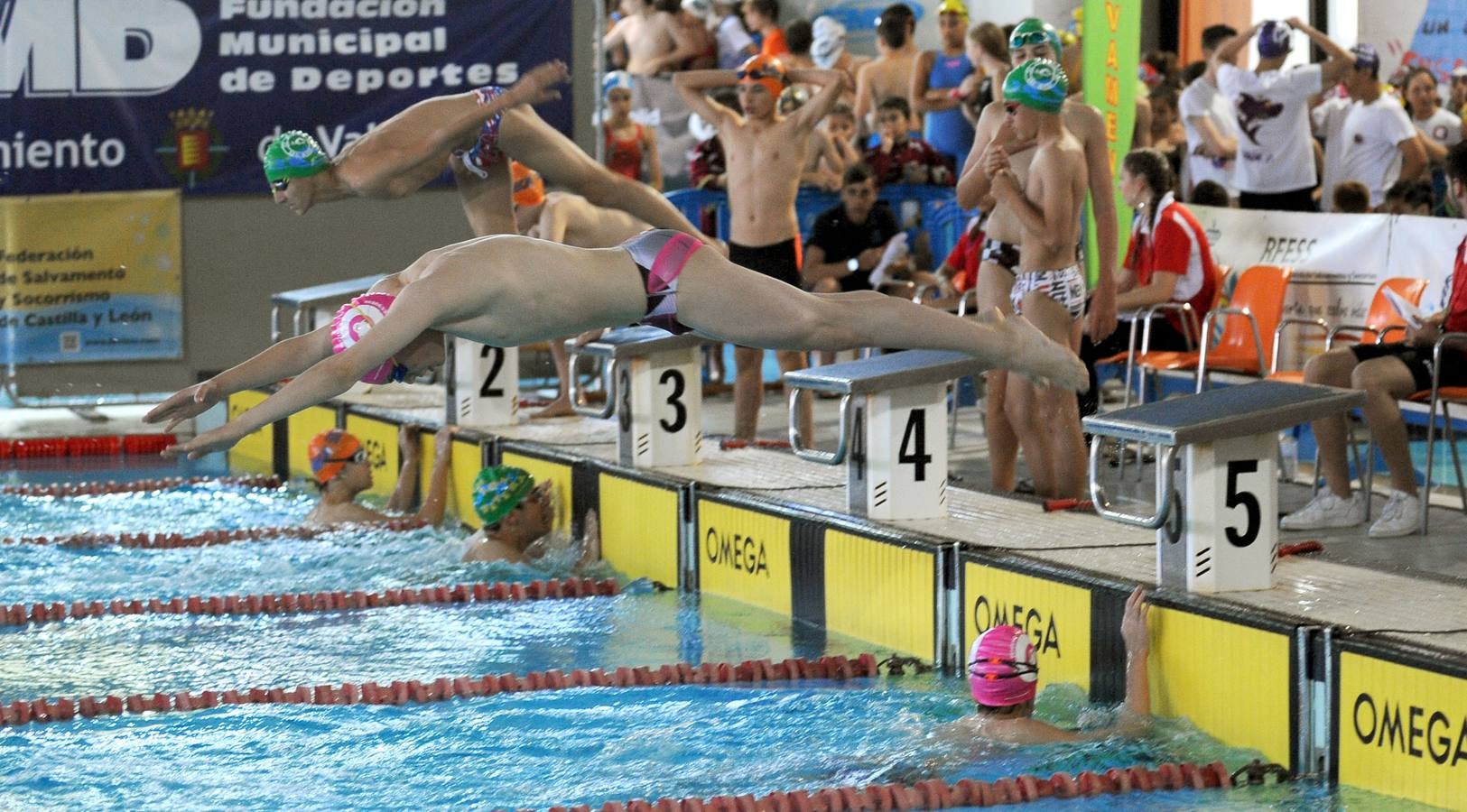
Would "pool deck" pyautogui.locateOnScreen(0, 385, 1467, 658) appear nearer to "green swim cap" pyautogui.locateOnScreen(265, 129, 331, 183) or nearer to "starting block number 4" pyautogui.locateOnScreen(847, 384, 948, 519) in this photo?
"starting block number 4" pyautogui.locateOnScreen(847, 384, 948, 519)

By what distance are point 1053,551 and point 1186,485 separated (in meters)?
0.69

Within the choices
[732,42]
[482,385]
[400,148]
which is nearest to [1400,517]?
[400,148]

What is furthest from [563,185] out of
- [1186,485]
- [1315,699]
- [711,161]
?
[711,161]

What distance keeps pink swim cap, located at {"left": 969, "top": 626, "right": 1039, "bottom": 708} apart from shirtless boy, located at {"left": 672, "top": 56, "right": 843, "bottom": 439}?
4.20 meters

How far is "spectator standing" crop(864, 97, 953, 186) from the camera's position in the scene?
11.2 metres

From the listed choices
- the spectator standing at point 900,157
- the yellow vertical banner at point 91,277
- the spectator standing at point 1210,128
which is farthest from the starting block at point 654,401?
the yellow vertical banner at point 91,277

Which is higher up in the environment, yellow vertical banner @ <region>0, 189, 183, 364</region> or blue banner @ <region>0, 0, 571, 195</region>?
blue banner @ <region>0, 0, 571, 195</region>

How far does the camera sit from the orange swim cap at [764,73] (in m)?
8.73

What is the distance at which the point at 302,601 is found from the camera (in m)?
6.83

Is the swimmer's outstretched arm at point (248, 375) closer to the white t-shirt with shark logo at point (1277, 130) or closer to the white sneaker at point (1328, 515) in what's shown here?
the white sneaker at point (1328, 515)

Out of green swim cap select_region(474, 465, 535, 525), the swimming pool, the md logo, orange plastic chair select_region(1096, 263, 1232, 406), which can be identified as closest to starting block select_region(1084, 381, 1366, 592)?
the swimming pool

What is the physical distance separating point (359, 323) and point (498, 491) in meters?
2.54

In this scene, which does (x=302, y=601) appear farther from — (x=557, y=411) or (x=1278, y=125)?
(x=1278, y=125)

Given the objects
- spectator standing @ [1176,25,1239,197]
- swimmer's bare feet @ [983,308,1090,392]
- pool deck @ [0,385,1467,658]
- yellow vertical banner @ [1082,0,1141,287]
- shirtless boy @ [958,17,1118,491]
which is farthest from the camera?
spectator standing @ [1176,25,1239,197]
